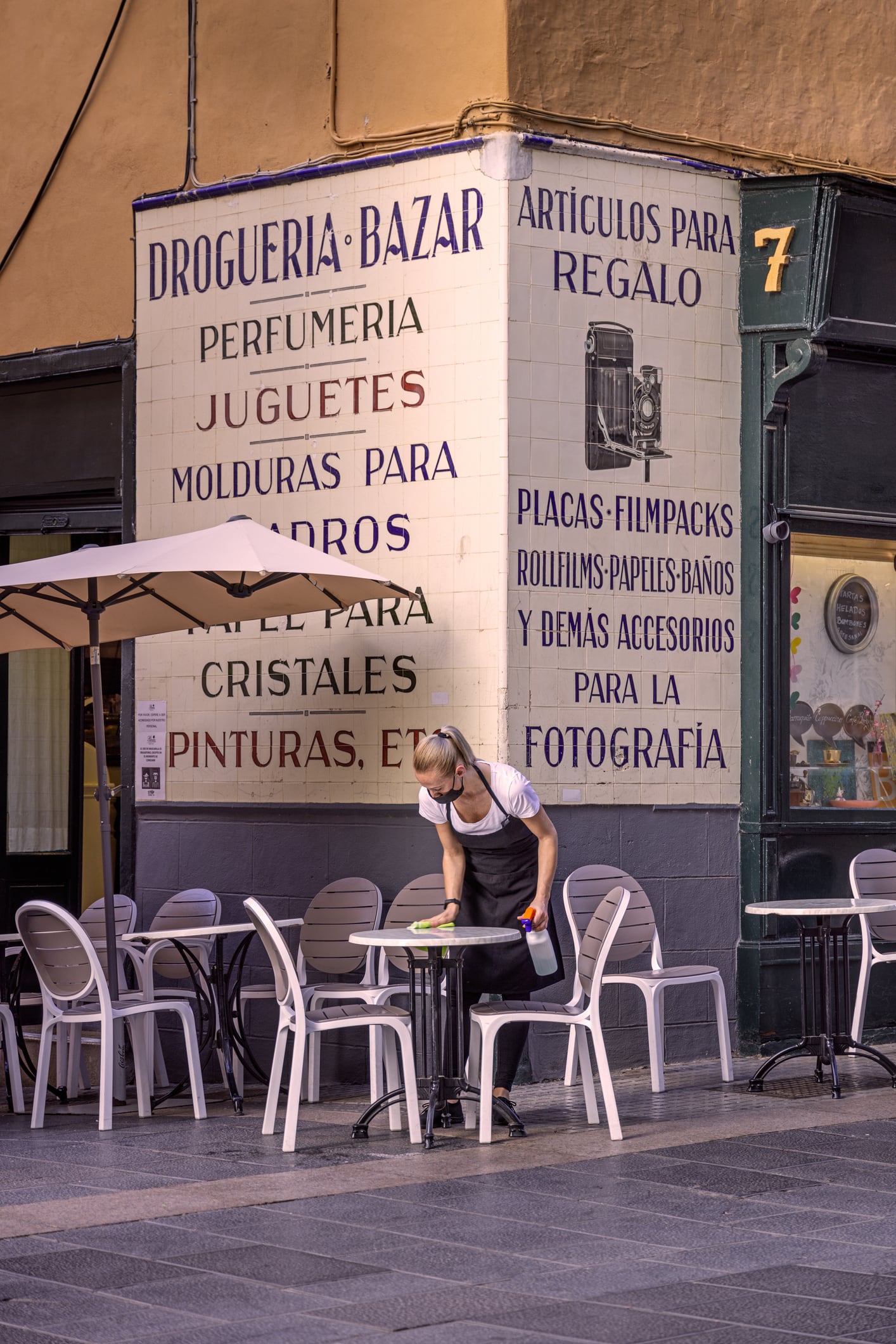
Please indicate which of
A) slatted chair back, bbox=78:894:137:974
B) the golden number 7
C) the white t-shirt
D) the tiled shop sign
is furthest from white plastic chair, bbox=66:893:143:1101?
the golden number 7

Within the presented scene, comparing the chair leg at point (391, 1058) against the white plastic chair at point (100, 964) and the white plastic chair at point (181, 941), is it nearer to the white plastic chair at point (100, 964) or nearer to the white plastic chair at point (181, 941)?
the white plastic chair at point (181, 941)

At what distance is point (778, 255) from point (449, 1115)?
4877mm

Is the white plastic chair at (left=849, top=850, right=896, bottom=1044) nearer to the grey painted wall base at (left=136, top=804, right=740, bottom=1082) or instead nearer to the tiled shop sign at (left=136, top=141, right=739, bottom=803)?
the grey painted wall base at (left=136, top=804, right=740, bottom=1082)

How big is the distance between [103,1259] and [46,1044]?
2.82m

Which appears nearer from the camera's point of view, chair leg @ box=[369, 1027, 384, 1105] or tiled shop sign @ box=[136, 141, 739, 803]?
chair leg @ box=[369, 1027, 384, 1105]

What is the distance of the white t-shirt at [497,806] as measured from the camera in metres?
7.96

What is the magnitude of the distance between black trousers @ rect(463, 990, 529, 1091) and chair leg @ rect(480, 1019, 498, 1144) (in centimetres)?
25

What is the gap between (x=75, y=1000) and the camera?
848cm

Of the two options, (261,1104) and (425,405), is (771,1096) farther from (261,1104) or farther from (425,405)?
(425,405)

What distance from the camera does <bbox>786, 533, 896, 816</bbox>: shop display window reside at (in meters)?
10.4

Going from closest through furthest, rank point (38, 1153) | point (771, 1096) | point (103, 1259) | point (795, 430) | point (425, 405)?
point (103, 1259), point (38, 1153), point (771, 1096), point (425, 405), point (795, 430)

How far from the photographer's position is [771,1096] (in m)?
8.74

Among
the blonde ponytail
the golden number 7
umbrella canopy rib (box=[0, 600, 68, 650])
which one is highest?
the golden number 7

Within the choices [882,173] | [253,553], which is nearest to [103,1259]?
[253,553]
